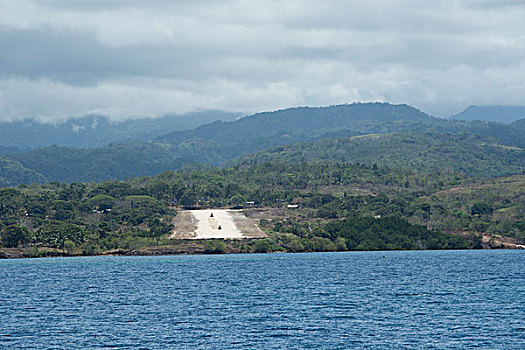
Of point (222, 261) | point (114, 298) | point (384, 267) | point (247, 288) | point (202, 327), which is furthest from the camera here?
point (222, 261)

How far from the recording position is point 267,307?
102 m

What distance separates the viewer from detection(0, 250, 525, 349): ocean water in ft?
257

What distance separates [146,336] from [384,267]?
304ft

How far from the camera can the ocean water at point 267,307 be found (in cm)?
7819

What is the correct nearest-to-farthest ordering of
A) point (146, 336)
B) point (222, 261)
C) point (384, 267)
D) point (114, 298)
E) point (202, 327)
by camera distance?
point (146, 336)
point (202, 327)
point (114, 298)
point (384, 267)
point (222, 261)

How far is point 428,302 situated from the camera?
345 feet

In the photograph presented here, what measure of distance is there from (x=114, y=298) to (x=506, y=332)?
60.6m

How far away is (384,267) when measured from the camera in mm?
164125

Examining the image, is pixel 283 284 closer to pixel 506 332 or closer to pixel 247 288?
pixel 247 288

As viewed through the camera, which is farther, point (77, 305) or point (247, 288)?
point (247, 288)

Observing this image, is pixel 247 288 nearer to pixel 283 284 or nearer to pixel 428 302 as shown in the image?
pixel 283 284

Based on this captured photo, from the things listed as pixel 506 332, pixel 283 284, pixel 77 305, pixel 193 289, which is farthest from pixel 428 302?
pixel 77 305

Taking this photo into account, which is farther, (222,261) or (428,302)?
(222,261)

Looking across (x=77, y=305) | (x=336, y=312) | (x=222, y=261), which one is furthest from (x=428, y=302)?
(x=222, y=261)
